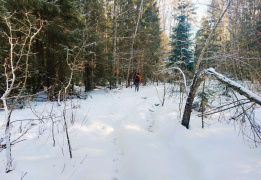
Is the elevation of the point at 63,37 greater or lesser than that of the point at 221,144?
greater

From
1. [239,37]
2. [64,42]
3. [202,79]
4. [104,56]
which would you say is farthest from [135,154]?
[104,56]

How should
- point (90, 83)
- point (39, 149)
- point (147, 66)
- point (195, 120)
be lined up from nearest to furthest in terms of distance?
1. point (39, 149)
2. point (195, 120)
3. point (90, 83)
4. point (147, 66)

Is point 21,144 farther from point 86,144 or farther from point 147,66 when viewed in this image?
point 147,66

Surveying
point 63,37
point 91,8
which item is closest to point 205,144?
point 63,37

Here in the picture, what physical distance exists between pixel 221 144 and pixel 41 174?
409cm

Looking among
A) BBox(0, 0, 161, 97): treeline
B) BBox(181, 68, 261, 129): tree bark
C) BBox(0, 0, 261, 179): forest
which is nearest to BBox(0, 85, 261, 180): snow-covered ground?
BBox(0, 0, 261, 179): forest

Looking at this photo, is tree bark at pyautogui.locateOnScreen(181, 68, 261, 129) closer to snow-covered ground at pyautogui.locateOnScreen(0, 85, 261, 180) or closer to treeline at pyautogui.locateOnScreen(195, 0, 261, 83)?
treeline at pyautogui.locateOnScreen(195, 0, 261, 83)

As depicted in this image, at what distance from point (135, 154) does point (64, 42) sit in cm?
792

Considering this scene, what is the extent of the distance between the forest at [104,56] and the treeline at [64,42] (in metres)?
0.04

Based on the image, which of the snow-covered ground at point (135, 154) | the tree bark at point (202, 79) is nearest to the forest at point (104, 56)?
the tree bark at point (202, 79)

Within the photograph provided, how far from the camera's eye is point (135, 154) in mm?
3520

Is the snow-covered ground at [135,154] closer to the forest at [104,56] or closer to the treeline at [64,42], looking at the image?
the forest at [104,56]

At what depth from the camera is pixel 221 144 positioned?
3.50 m

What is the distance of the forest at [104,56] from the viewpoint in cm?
324
